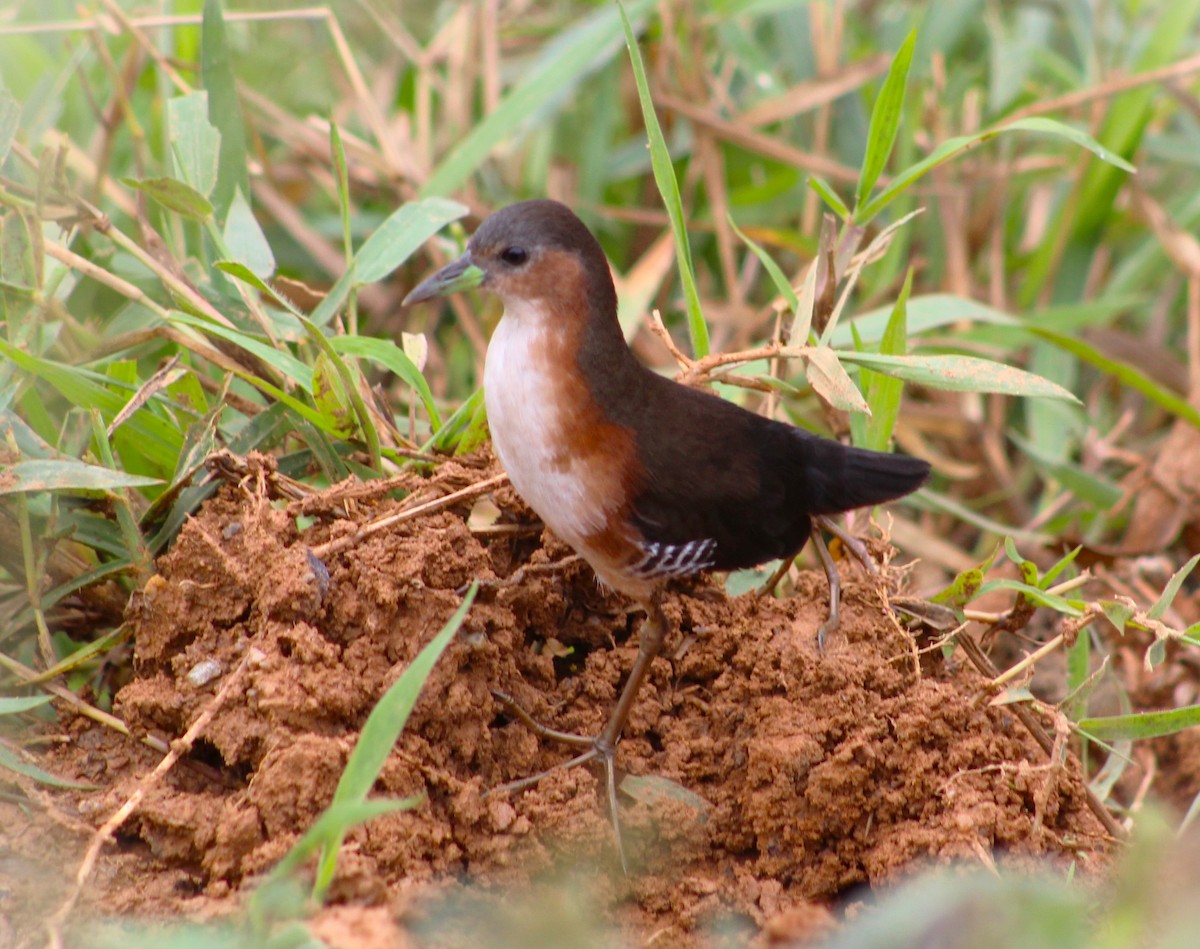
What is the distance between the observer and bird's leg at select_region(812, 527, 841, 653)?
275 cm

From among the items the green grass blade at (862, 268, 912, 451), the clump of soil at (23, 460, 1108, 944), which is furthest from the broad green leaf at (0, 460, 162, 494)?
the green grass blade at (862, 268, 912, 451)

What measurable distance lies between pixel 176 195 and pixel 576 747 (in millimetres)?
1443

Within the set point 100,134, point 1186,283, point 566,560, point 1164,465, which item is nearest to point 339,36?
point 100,134

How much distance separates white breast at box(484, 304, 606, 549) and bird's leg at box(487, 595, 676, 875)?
0.23 meters

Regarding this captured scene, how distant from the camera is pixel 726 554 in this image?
8.98ft

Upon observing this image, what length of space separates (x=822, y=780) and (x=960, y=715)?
0.31 m

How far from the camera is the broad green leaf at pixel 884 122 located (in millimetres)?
3199

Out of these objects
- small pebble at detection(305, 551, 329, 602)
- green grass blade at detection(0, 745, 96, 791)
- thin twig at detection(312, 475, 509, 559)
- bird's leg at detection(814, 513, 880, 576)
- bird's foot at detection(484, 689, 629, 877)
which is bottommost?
bird's foot at detection(484, 689, 629, 877)

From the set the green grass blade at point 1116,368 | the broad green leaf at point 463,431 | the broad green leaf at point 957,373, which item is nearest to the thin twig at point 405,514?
the broad green leaf at point 463,431

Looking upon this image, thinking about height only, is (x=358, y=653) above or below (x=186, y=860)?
above

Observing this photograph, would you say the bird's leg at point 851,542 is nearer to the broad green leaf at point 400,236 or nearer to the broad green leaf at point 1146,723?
the broad green leaf at point 1146,723

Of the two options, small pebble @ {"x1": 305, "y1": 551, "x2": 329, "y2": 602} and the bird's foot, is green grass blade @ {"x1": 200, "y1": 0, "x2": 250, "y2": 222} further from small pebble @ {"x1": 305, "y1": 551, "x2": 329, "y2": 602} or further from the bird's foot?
the bird's foot

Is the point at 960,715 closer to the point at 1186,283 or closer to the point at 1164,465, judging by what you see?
the point at 1164,465

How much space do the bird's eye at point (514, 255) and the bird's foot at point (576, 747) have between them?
0.89m
